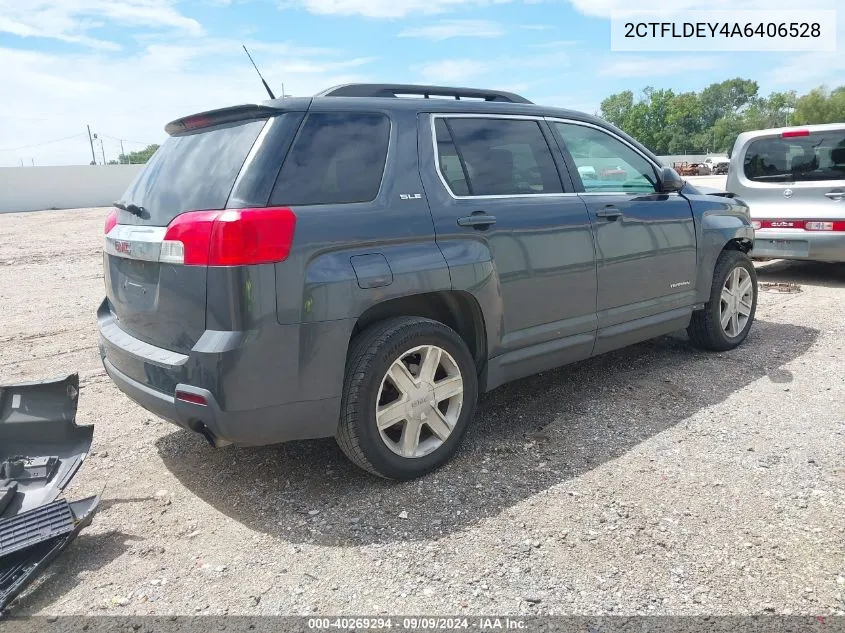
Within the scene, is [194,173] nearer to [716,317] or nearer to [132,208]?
[132,208]

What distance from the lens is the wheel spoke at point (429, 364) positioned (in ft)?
11.0

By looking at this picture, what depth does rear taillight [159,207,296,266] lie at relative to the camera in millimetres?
2781

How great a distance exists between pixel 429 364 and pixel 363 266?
2.07 feet

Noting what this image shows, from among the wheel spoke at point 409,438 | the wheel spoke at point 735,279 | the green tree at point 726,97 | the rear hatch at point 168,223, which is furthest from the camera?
the green tree at point 726,97

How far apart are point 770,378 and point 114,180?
41.3m

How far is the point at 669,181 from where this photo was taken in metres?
4.73

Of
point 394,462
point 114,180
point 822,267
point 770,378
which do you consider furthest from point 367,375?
point 114,180

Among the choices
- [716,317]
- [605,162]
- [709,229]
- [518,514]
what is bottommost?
[518,514]

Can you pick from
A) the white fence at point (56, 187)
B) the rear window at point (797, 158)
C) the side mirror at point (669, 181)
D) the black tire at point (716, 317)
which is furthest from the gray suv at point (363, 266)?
the white fence at point (56, 187)

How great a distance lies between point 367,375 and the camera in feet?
10.2

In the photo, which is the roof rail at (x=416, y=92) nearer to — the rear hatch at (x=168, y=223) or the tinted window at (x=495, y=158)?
the tinted window at (x=495, y=158)

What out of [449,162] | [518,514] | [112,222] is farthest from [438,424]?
[112,222]

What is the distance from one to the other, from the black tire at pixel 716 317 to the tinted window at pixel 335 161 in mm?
3149

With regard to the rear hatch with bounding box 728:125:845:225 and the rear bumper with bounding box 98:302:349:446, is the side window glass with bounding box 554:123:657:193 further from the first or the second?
the rear hatch with bounding box 728:125:845:225
